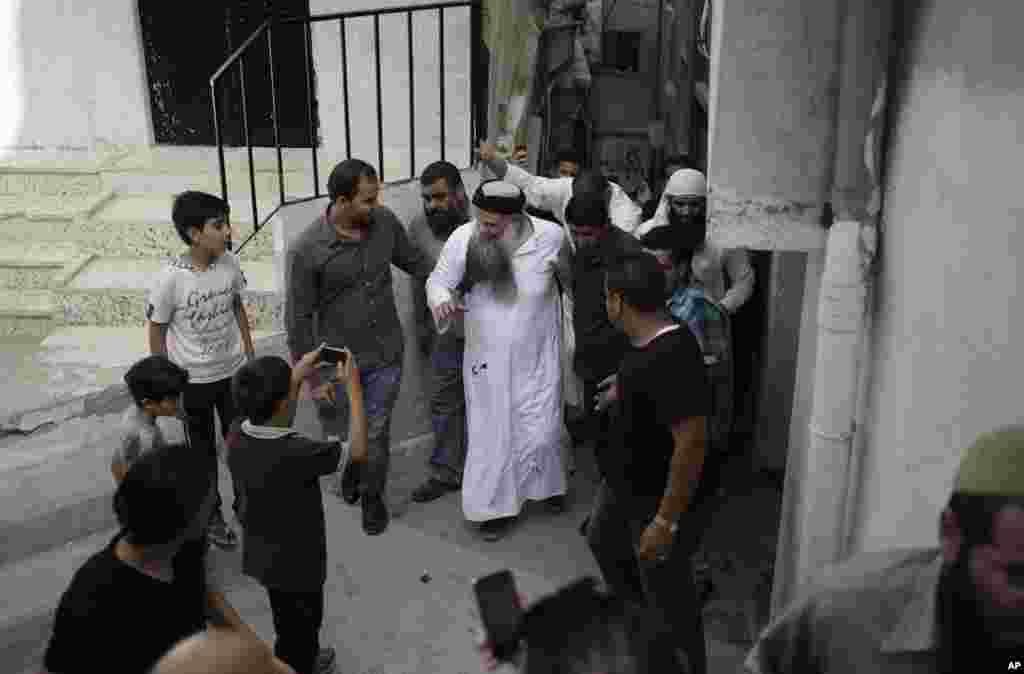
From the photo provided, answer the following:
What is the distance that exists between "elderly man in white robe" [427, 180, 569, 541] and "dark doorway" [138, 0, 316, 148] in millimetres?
2674

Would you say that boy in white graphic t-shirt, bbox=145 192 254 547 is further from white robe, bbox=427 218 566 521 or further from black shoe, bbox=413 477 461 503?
black shoe, bbox=413 477 461 503

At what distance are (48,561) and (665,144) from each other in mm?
6172

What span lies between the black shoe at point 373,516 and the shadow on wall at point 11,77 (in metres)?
3.83

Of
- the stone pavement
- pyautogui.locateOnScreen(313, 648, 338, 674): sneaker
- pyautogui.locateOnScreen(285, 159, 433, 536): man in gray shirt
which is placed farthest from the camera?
pyautogui.locateOnScreen(285, 159, 433, 536): man in gray shirt

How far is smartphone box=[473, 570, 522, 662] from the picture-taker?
6.26 ft

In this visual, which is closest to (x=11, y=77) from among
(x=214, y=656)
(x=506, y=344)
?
(x=506, y=344)

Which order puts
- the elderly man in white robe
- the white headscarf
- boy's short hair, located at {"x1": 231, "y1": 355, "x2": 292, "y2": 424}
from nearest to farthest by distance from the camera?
boy's short hair, located at {"x1": 231, "y1": 355, "x2": 292, "y2": 424} < the elderly man in white robe < the white headscarf

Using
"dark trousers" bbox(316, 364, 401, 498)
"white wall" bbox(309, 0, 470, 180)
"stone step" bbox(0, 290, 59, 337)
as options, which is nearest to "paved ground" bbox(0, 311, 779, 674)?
"dark trousers" bbox(316, 364, 401, 498)

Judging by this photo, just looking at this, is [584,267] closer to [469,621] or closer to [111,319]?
[469,621]

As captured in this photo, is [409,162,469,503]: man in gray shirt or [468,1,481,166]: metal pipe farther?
[468,1,481,166]: metal pipe

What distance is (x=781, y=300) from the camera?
16.4 feet

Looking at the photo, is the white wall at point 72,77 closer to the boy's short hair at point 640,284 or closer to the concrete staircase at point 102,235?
the concrete staircase at point 102,235

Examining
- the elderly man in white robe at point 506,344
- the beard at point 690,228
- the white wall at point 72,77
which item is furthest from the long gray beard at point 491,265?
the white wall at point 72,77

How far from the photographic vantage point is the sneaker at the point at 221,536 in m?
4.45
